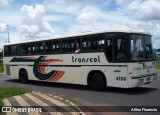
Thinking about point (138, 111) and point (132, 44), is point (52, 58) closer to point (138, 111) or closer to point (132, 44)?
point (132, 44)

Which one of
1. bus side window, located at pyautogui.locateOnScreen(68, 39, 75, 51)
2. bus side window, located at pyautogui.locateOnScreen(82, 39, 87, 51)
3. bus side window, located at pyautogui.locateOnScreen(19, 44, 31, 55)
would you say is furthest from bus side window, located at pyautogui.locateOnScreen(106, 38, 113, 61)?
bus side window, located at pyautogui.locateOnScreen(19, 44, 31, 55)

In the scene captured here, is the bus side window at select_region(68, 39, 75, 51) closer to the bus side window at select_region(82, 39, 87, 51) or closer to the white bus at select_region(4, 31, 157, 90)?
the white bus at select_region(4, 31, 157, 90)

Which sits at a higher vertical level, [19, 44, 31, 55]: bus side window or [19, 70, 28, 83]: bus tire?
[19, 44, 31, 55]: bus side window

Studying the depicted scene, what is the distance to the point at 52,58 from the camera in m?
19.5

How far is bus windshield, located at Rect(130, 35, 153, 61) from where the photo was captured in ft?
50.0

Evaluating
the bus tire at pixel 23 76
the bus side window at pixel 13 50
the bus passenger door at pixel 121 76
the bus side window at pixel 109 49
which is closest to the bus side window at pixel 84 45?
the bus side window at pixel 109 49

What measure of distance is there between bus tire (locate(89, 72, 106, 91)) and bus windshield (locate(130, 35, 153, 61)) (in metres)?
2.12

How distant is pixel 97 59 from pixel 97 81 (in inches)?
44.4

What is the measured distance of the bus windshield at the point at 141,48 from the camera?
50.0 ft

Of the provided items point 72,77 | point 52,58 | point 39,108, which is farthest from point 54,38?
point 39,108

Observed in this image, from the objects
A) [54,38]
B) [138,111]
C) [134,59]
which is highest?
[54,38]

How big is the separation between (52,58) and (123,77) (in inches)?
219

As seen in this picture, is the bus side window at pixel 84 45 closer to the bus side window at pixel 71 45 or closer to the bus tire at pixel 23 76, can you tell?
the bus side window at pixel 71 45

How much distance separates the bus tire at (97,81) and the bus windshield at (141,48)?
2118mm
